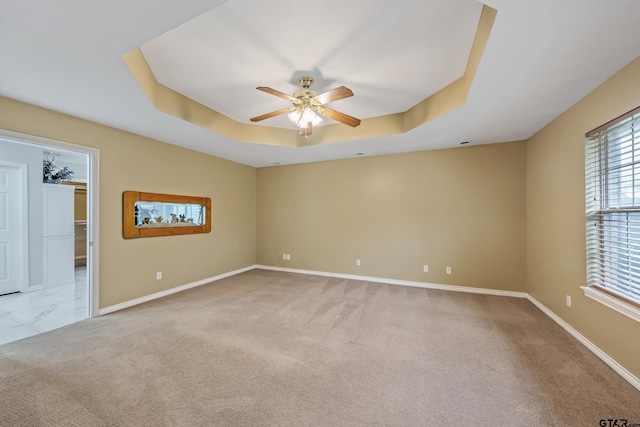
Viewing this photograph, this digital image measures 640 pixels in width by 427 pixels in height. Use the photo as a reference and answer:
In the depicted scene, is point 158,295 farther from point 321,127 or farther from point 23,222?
point 321,127

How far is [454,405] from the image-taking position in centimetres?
169

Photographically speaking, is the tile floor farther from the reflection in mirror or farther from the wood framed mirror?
the reflection in mirror

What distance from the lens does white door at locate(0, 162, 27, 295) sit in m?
3.91

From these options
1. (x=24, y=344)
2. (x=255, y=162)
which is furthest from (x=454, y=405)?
(x=255, y=162)

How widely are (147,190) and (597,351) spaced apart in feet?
18.5

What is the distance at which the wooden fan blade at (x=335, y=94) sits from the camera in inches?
86.8

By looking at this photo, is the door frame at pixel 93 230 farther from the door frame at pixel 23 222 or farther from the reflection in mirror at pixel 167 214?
the door frame at pixel 23 222

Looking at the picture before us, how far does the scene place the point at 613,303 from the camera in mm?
2055

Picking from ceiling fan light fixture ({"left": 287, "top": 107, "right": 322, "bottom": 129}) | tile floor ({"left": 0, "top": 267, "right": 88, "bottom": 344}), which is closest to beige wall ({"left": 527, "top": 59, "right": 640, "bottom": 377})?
ceiling fan light fixture ({"left": 287, "top": 107, "right": 322, "bottom": 129})

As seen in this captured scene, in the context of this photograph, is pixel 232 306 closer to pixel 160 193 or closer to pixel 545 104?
pixel 160 193

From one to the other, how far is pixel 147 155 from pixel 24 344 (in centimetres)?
256

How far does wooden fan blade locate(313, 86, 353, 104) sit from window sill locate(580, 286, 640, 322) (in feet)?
9.30

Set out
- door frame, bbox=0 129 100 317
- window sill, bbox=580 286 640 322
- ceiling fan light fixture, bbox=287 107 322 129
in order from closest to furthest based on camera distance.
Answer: window sill, bbox=580 286 640 322, ceiling fan light fixture, bbox=287 107 322 129, door frame, bbox=0 129 100 317

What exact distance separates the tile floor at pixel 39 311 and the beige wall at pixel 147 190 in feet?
1.71
